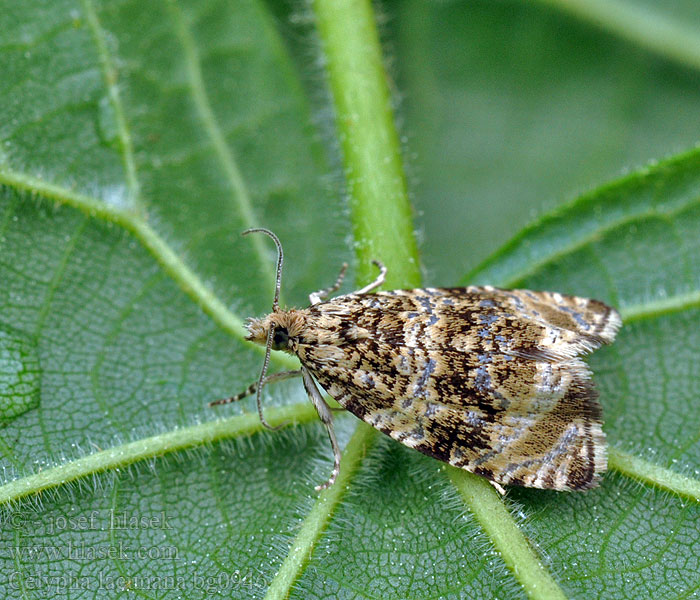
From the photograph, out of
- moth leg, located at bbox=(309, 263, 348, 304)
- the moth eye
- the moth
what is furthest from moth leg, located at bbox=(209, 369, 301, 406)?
moth leg, located at bbox=(309, 263, 348, 304)

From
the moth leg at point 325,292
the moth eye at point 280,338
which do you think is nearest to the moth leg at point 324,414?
the moth eye at point 280,338

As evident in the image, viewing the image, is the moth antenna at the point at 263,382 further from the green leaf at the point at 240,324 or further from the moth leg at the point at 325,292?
the moth leg at the point at 325,292

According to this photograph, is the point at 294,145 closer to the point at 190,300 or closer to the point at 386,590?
the point at 190,300

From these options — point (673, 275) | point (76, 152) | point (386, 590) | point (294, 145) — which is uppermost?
point (76, 152)

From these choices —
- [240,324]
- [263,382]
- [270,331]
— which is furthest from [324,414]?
[240,324]

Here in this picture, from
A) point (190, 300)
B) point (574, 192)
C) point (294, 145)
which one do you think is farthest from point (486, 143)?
point (190, 300)

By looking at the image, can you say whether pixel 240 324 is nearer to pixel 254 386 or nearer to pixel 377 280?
pixel 254 386

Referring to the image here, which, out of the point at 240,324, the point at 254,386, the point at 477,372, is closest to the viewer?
the point at 477,372
